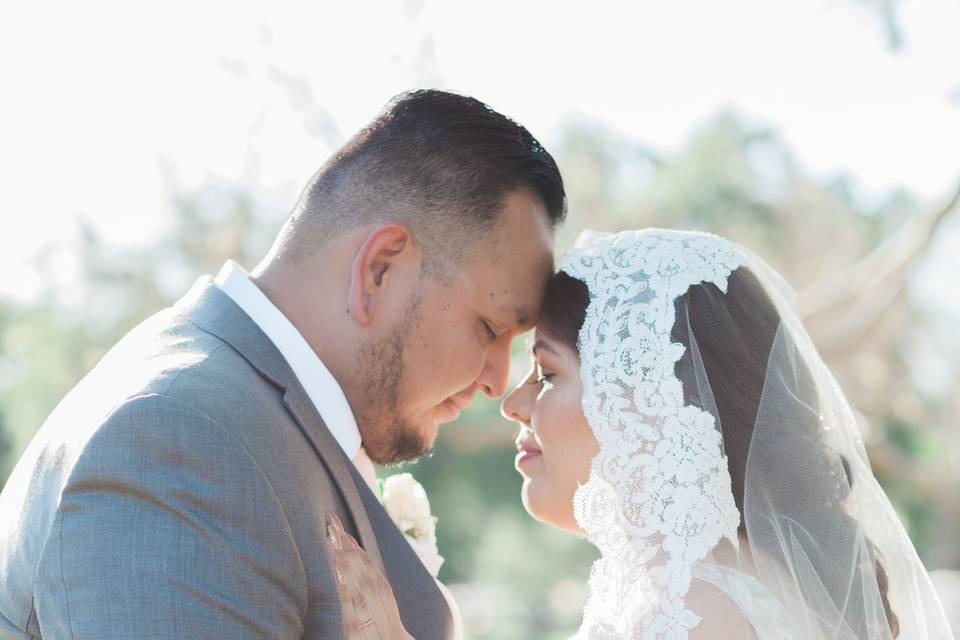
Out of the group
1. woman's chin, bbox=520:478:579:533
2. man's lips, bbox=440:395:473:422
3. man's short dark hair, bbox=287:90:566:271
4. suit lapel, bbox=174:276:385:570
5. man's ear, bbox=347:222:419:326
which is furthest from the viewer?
man's lips, bbox=440:395:473:422

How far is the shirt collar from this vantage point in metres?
2.89

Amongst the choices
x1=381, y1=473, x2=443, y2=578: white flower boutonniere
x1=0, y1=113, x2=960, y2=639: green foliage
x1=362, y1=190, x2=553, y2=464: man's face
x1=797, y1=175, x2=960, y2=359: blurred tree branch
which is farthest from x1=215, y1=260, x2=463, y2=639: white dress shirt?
x1=0, y1=113, x2=960, y2=639: green foliage

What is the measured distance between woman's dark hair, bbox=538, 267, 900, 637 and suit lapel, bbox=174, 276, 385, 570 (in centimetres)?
83

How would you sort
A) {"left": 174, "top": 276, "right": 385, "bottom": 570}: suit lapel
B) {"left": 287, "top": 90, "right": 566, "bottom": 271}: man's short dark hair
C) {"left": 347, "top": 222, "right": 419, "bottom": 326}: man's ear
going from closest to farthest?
{"left": 174, "top": 276, "right": 385, "bottom": 570}: suit lapel < {"left": 347, "top": 222, "right": 419, "bottom": 326}: man's ear < {"left": 287, "top": 90, "right": 566, "bottom": 271}: man's short dark hair

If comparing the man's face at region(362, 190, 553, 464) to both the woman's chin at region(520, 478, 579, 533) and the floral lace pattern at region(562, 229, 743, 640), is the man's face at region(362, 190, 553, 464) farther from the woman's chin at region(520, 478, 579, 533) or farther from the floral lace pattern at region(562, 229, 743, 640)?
the woman's chin at region(520, 478, 579, 533)

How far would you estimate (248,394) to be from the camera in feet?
8.23

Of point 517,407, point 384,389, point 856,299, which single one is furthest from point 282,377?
point 856,299

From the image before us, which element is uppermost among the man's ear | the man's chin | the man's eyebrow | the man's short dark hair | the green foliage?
the man's short dark hair

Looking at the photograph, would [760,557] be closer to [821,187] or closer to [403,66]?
[403,66]

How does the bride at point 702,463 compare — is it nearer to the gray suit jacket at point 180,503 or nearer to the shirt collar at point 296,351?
the gray suit jacket at point 180,503

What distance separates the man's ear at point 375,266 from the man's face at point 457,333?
0.33ft

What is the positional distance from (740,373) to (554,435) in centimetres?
57

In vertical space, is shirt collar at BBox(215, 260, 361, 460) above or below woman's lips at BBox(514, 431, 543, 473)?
above

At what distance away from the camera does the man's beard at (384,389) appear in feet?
10.0
